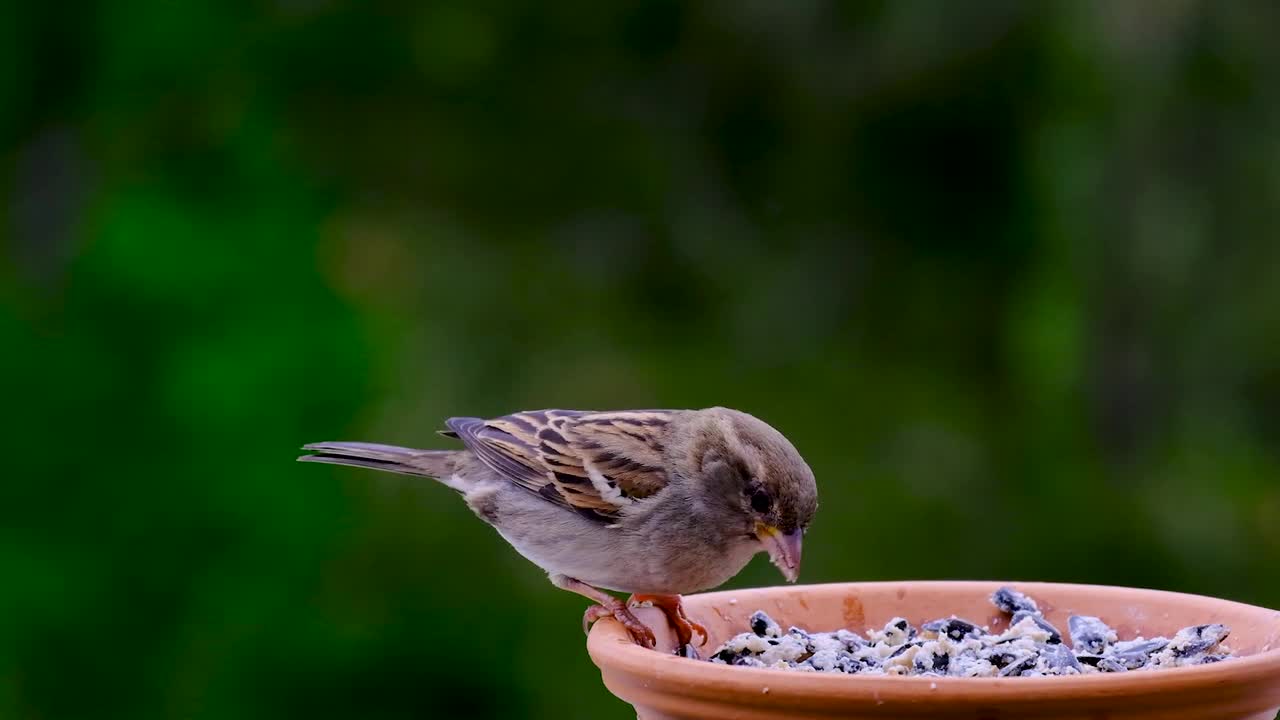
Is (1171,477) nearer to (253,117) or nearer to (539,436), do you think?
(539,436)

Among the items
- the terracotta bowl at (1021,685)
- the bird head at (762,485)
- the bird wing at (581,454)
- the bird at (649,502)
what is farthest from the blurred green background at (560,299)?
the terracotta bowl at (1021,685)

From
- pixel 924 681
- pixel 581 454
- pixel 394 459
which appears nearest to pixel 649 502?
pixel 581 454

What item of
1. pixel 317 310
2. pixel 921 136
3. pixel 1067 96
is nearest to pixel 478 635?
pixel 317 310

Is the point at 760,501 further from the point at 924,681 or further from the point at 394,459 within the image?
the point at 394,459

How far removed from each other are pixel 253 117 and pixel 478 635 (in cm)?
168

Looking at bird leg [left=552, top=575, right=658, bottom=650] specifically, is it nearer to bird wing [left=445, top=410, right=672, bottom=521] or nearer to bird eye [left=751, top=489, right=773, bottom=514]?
bird wing [left=445, top=410, right=672, bottom=521]

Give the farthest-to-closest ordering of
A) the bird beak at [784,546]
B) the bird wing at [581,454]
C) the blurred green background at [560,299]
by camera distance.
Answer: the blurred green background at [560,299] < the bird wing at [581,454] < the bird beak at [784,546]

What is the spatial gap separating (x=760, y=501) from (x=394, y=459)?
987 millimetres

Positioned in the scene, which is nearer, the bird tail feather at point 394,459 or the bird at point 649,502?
the bird at point 649,502

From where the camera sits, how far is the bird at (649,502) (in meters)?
2.42

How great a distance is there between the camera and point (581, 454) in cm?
269

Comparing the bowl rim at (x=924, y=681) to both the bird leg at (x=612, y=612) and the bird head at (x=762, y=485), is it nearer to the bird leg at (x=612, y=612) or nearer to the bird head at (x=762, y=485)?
the bird leg at (x=612, y=612)

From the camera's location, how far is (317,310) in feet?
13.2

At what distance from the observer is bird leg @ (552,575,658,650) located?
2248 mm
